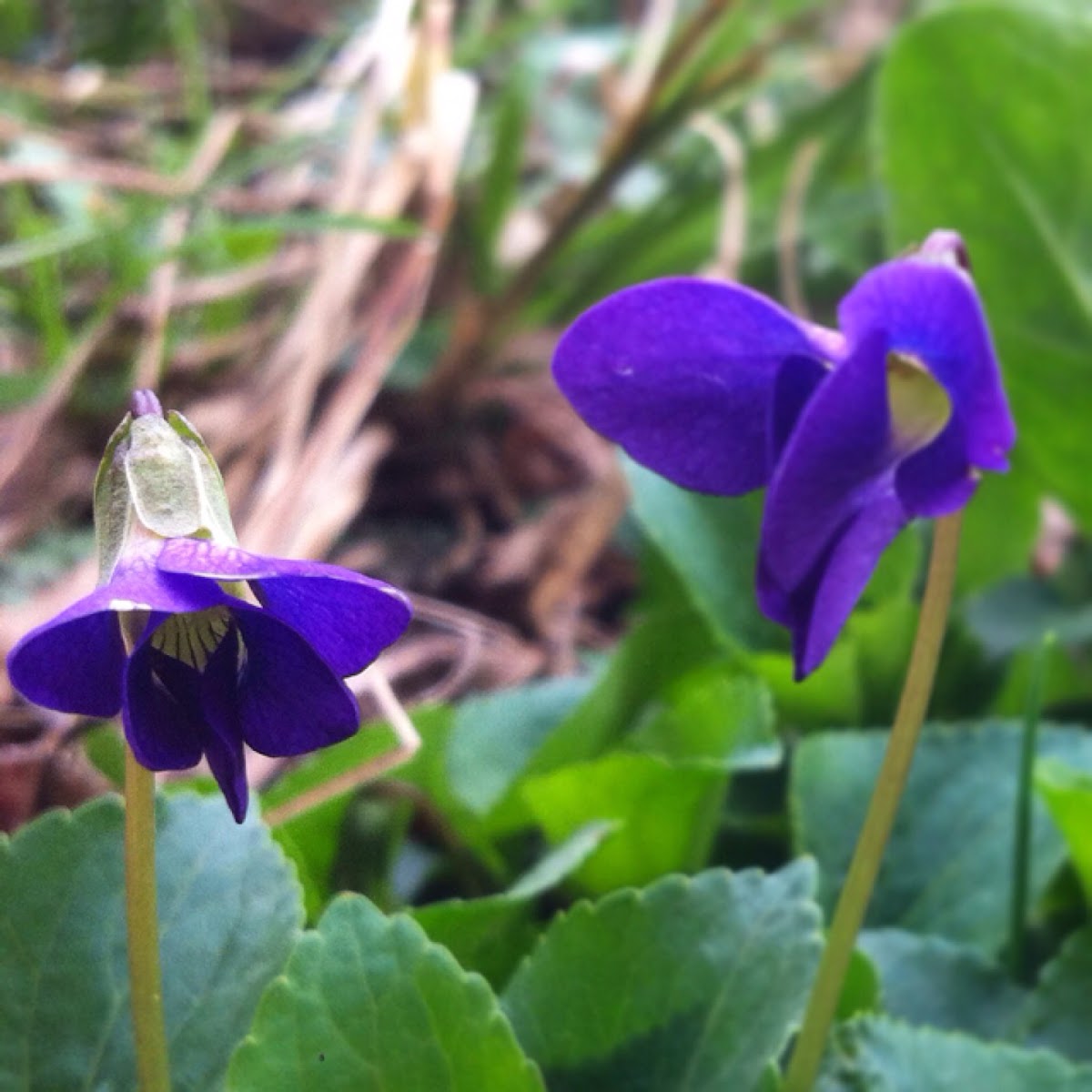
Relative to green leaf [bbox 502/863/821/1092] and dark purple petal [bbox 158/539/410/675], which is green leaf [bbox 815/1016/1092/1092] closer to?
green leaf [bbox 502/863/821/1092]

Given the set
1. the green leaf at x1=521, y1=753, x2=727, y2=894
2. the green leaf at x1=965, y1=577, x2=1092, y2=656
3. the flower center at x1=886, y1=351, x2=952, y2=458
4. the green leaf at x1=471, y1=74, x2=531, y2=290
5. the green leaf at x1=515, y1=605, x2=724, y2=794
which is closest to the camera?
the flower center at x1=886, y1=351, x2=952, y2=458

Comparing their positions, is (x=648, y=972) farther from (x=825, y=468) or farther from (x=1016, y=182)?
(x=1016, y=182)

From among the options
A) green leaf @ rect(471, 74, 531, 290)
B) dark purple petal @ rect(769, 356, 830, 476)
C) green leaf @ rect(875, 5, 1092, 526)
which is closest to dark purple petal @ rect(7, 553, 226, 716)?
dark purple petal @ rect(769, 356, 830, 476)

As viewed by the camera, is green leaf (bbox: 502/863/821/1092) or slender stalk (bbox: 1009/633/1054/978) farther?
slender stalk (bbox: 1009/633/1054/978)

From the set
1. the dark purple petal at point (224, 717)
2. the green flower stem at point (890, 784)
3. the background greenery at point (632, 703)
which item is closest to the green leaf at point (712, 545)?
the background greenery at point (632, 703)

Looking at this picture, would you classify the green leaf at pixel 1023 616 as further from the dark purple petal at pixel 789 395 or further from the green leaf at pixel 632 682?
the dark purple petal at pixel 789 395

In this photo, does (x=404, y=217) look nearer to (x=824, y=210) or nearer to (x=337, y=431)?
(x=337, y=431)

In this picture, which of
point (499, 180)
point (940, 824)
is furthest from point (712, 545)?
point (499, 180)

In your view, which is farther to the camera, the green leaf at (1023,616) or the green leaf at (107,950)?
the green leaf at (1023,616)
